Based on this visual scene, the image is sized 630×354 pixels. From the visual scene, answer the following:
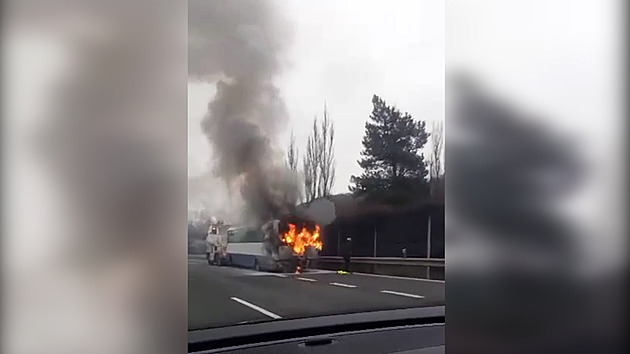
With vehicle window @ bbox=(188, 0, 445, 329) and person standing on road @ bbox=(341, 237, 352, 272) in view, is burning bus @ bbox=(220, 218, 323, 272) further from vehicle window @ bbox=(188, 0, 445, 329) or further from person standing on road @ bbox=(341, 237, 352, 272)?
person standing on road @ bbox=(341, 237, 352, 272)

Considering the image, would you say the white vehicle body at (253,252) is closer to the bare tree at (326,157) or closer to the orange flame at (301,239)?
the orange flame at (301,239)

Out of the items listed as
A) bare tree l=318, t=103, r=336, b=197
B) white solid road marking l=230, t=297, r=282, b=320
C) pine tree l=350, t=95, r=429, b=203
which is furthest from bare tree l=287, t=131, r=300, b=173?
white solid road marking l=230, t=297, r=282, b=320

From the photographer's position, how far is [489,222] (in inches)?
50.6

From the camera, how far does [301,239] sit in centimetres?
547

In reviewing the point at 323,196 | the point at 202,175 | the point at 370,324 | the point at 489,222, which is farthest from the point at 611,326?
the point at 323,196

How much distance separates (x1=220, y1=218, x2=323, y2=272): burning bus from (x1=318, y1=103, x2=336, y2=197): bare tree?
1.20 ft

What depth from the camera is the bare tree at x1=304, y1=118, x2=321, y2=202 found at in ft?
17.7

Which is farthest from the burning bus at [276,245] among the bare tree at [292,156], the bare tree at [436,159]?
the bare tree at [436,159]

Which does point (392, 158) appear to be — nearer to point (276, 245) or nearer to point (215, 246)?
point (276, 245)

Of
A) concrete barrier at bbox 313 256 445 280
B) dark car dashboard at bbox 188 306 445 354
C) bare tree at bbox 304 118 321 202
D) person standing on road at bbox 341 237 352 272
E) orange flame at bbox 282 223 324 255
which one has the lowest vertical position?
dark car dashboard at bbox 188 306 445 354

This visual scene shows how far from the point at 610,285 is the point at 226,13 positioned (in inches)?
166

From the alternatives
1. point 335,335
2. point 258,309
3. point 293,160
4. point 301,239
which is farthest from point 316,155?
point 335,335

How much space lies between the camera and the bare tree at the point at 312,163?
212 inches

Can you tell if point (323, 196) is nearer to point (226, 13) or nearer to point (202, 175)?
point (202, 175)
